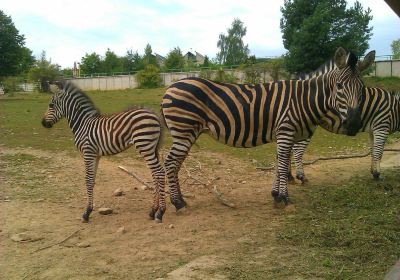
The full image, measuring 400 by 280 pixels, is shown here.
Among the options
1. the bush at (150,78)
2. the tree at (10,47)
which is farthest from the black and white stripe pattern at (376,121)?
the bush at (150,78)

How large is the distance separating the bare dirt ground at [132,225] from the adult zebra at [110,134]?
0.56 meters

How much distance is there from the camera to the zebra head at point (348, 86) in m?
5.96

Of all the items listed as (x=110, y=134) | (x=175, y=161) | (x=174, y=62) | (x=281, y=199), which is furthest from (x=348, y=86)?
(x=174, y=62)

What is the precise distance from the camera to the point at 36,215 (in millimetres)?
6289

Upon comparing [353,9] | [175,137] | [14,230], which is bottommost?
[14,230]

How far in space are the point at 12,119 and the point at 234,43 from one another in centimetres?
6362

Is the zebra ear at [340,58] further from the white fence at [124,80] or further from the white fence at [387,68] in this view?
the white fence at [387,68]

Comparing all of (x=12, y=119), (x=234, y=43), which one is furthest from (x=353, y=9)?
(x=234, y=43)

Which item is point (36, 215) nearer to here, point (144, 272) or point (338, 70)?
point (144, 272)

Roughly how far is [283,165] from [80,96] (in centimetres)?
338

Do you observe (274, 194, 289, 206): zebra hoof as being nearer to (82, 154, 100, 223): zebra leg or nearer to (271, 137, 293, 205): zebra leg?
(271, 137, 293, 205): zebra leg

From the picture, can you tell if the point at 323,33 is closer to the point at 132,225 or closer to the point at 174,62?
the point at 132,225

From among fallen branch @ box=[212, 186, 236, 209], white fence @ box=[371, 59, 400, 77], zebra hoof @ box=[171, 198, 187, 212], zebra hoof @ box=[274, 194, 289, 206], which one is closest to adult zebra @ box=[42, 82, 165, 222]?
zebra hoof @ box=[171, 198, 187, 212]

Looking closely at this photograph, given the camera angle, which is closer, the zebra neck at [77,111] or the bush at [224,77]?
the zebra neck at [77,111]
